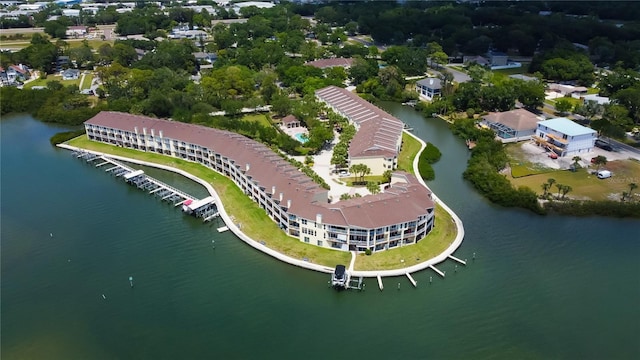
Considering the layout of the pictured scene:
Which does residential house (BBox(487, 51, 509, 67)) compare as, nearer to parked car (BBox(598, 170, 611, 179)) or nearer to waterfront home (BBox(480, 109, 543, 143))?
waterfront home (BBox(480, 109, 543, 143))

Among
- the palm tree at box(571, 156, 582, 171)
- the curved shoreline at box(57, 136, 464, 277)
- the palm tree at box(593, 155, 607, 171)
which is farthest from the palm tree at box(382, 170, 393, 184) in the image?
the palm tree at box(593, 155, 607, 171)

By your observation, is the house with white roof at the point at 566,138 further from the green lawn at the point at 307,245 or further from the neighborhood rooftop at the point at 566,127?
the green lawn at the point at 307,245

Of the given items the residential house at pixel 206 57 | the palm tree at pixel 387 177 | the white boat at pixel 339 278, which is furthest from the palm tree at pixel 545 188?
the residential house at pixel 206 57

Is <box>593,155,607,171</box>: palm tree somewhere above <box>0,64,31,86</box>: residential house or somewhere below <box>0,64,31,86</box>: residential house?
above

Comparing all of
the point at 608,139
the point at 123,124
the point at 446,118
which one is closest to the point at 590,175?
the point at 608,139

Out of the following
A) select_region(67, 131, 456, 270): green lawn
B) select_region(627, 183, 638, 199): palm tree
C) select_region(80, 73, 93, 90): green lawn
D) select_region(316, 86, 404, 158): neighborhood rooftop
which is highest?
select_region(316, 86, 404, 158): neighborhood rooftop

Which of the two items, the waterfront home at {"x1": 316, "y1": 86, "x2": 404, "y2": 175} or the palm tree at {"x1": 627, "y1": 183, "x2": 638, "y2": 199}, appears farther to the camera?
the waterfront home at {"x1": 316, "y1": 86, "x2": 404, "y2": 175}

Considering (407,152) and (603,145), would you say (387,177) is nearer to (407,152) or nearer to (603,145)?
(407,152)

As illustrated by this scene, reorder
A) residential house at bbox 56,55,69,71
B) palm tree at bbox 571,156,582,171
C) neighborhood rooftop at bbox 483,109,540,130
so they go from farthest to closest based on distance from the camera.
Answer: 1. residential house at bbox 56,55,69,71
2. neighborhood rooftop at bbox 483,109,540,130
3. palm tree at bbox 571,156,582,171
